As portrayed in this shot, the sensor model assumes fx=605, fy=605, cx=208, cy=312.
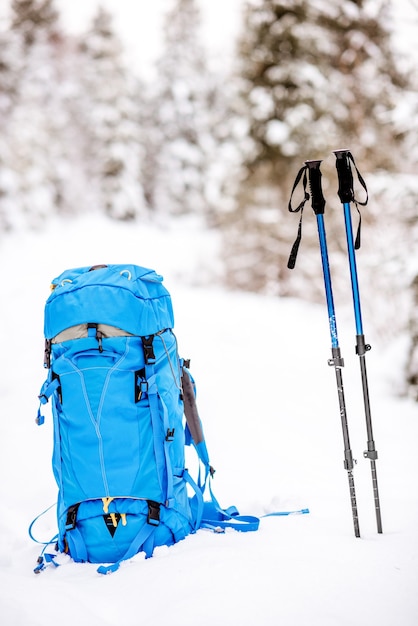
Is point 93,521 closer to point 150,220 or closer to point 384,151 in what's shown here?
A: point 384,151

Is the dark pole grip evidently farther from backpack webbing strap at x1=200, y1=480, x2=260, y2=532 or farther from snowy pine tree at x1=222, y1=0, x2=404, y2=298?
snowy pine tree at x1=222, y1=0, x2=404, y2=298

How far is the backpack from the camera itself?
276 cm

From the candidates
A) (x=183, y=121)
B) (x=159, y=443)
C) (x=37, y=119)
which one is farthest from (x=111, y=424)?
(x=183, y=121)

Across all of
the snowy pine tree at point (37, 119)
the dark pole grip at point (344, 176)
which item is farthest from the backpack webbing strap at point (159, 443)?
the snowy pine tree at point (37, 119)

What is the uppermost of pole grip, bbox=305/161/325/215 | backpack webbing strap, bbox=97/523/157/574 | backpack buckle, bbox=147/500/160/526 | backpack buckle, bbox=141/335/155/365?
pole grip, bbox=305/161/325/215

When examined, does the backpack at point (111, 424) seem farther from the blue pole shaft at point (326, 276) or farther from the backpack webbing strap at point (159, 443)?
the blue pole shaft at point (326, 276)

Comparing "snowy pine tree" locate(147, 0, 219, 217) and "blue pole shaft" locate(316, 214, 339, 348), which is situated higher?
"snowy pine tree" locate(147, 0, 219, 217)

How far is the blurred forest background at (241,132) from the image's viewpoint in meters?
7.49

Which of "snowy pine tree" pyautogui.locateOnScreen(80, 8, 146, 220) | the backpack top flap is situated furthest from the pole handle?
"snowy pine tree" pyautogui.locateOnScreen(80, 8, 146, 220)

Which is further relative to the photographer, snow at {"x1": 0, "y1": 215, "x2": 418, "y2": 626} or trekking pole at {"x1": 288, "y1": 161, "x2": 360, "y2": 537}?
trekking pole at {"x1": 288, "y1": 161, "x2": 360, "y2": 537}

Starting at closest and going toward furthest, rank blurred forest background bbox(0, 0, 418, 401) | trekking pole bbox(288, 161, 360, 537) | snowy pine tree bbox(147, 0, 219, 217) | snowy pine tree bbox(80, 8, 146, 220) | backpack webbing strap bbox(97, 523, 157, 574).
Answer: backpack webbing strap bbox(97, 523, 157, 574)
trekking pole bbox(288, 161, 360, 537)
blurred forest background bbox(0, 0, 418, 401)
snowy pine tree bbox(80, 8, 146, 220)
snowy pine tree bbox(147, 0, 219, 217)

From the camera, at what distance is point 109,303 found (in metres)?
2.79

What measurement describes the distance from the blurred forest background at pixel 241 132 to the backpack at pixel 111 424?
9.92 feet

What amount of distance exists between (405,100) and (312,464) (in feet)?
10.1
